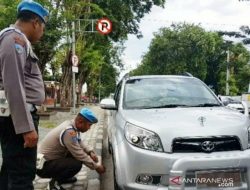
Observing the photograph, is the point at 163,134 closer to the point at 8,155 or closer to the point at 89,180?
the point at 8,155

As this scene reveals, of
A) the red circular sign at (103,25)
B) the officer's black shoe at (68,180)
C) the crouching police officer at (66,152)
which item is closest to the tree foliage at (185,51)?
the red circular sign at (103,25)

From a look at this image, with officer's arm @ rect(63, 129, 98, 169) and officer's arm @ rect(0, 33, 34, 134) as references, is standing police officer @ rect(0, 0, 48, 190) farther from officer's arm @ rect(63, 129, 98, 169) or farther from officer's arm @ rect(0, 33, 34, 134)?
officer's arm @ rect(63, 129, 98, 169)

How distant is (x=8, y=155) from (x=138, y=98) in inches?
113

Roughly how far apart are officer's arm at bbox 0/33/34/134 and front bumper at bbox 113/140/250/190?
156cm

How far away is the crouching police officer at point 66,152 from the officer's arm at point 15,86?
202 cm

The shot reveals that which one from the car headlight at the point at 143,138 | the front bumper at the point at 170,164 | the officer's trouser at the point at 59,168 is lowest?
the officer's trouser at the point at 59,168

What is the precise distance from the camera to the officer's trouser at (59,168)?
219 inches

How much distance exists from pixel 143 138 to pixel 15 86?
1796 mm

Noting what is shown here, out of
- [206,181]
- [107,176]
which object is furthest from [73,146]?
[107,176]

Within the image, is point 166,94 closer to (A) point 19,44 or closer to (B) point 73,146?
(B) point 73,146

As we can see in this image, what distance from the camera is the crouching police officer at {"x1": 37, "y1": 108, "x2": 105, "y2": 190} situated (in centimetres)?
549

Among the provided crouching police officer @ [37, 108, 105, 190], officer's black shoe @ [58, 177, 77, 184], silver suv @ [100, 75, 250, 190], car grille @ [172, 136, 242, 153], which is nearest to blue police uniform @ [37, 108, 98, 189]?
crouching police officer @ [37, 108, 105, 190]

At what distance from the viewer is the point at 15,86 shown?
11.3 feet

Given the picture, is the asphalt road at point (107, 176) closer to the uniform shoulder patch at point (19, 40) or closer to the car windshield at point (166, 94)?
the car windshield at point (166, 94)
